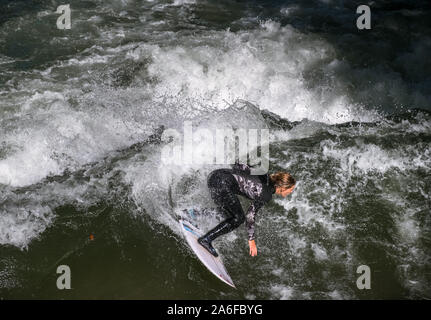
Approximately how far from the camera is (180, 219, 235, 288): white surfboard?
16.3ft

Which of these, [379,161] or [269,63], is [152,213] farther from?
[269,63]

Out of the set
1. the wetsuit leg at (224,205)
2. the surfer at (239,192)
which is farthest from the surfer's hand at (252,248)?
the wetsuit leg at (224,205)

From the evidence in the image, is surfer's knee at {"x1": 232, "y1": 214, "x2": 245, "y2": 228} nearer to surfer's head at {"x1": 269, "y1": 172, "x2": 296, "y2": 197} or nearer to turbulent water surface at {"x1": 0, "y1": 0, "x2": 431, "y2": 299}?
turbulent water surface at {"x1": 0, "y1": 0, "x2": 431, "y2": 299}

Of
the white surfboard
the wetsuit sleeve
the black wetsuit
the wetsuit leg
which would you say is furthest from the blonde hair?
the white surfboard

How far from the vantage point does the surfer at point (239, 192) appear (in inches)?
204

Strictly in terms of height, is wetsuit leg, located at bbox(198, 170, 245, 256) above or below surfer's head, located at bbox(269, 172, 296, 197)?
below

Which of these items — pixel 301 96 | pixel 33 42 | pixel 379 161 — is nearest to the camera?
pixel 379 161

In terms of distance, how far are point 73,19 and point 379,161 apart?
828 cm

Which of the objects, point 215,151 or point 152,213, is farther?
point 215,151

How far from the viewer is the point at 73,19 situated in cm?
1060

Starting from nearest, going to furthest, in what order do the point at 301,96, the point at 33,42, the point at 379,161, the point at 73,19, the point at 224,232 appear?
the point at 224,232
the point at 379,161
the point at 301,96
the point at 33,42
the point at 73,19
